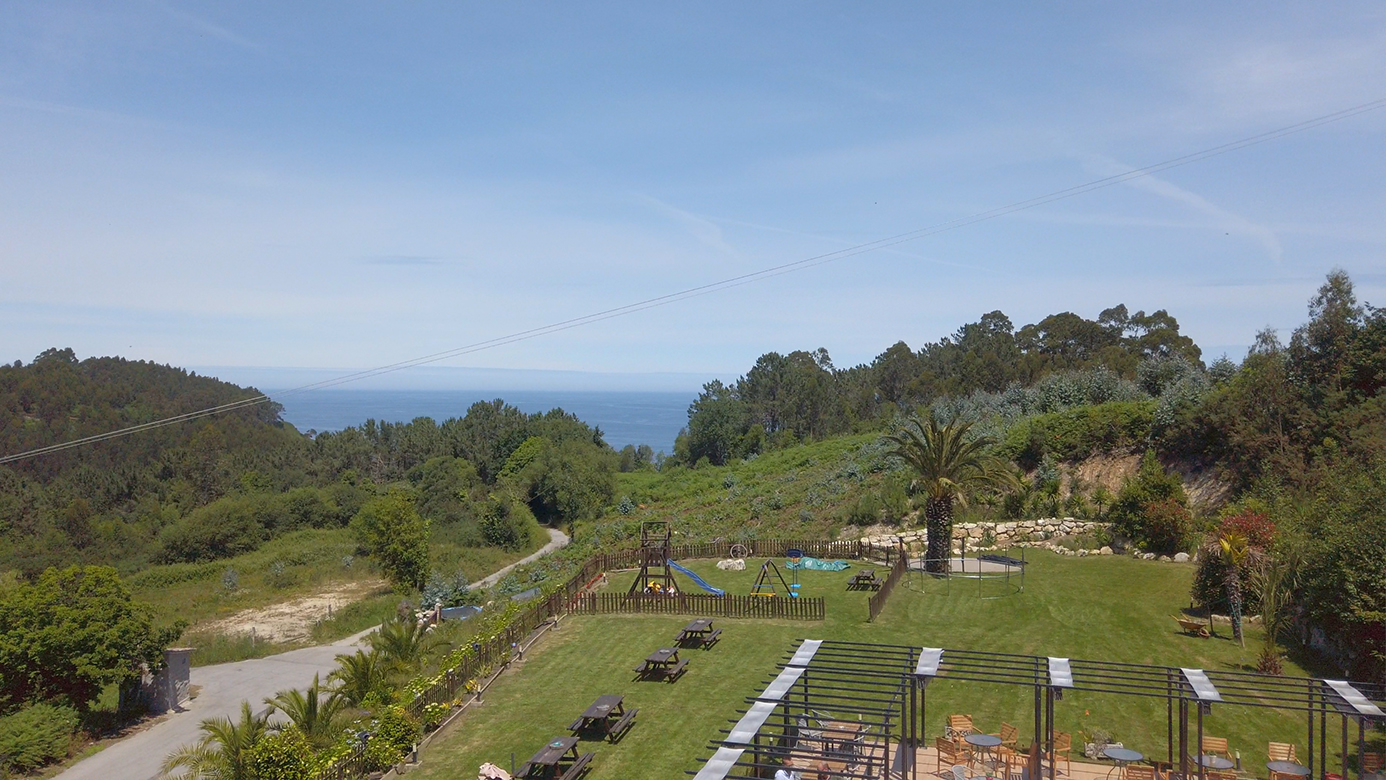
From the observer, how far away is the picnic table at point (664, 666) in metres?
20.2

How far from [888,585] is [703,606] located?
19.4 ft

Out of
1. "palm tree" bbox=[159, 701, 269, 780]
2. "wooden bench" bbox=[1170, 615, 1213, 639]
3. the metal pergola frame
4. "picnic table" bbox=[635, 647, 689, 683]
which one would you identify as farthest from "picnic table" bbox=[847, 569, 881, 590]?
"palm tree" bbox=[159, 701, 269, 780]

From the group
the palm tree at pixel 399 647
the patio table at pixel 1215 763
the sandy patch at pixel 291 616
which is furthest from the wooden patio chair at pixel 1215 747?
the sandy patch at pixel 291 616

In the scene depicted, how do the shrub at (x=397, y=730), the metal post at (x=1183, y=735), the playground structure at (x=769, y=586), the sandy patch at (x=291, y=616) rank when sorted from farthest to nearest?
the sandy patch at (x=291, y=616) → the playground structure at (x=769, y=586) → the shrub at (x=397, y=730) → the metal post at (x=1183, y=735)

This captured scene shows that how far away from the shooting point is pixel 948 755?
14.9 metres

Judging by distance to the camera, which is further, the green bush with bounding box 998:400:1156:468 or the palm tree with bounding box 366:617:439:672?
the green bush with bounding box 998:400:1156:468

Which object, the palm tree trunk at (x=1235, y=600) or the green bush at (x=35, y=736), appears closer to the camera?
the palm tree trunk at (x=1235, y=600)

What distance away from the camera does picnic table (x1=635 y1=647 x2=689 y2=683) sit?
20.2 m

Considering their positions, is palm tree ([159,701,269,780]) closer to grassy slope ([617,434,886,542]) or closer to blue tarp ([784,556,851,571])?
blue tarp ([784,556,851,571])

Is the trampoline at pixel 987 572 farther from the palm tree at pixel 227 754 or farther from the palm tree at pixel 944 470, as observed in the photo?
the palm tree at pixel 227 754

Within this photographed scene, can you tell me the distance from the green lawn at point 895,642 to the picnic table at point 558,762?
0.39m

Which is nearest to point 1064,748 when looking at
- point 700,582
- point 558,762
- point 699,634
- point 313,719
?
point 558,762

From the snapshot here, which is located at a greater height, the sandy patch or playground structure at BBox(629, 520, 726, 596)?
playground structure at BBox(629, 520, 726, 596)

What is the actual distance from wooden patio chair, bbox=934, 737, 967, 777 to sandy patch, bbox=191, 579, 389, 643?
3280cm
